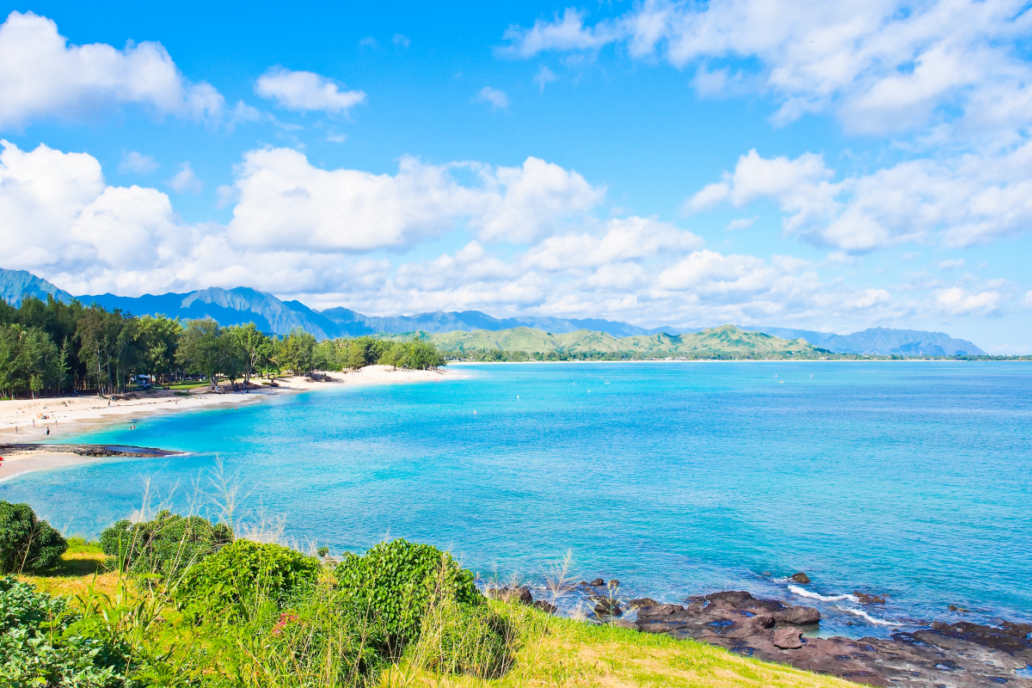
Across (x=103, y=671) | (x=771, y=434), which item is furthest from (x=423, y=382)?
(x=103, y=671)

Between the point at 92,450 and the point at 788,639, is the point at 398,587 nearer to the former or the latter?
the point at 788,639

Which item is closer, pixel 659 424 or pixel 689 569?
pixel 689 569

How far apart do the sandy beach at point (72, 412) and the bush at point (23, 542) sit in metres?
28.3

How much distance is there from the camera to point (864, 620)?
63.9 feet

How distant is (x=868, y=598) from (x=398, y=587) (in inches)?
755

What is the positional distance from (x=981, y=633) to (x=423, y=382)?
14584 centimetres

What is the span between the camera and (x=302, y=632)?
5.93 meters

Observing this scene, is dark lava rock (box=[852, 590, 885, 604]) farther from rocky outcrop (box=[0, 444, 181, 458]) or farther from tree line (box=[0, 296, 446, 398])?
tree line (box=[0, 296, 446, 398])

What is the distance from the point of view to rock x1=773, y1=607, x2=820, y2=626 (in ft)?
62.1

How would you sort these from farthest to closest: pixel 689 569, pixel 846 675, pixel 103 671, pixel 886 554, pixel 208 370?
pixel 208 370
pixel 886 554
pixel 689 569
pixel 846 675
pixel 103 671

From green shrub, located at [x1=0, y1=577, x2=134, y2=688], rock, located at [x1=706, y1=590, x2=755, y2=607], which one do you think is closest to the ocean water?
rock, located at [x1=706, y1=590, x2=755, y2=607]

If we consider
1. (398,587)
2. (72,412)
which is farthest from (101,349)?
(398,587)

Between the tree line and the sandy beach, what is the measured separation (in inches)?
120

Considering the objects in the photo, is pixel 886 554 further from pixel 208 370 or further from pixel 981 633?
pixel 208 370
